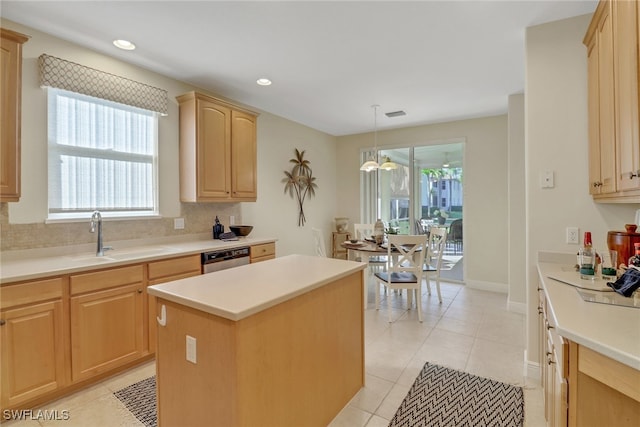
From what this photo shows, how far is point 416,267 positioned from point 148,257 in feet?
9.04

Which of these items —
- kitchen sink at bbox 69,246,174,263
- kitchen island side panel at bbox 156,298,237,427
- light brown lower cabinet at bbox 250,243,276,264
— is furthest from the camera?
light brown lower cabinet at bbox 250,243,276,264

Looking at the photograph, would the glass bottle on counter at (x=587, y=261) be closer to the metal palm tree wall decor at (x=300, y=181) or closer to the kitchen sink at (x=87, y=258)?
the kitchen sink at (x=87, y=258)

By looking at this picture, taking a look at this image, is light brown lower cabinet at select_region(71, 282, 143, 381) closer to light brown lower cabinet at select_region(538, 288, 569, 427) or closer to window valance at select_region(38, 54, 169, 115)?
window valance at select_region(38, 54, 169, 115)

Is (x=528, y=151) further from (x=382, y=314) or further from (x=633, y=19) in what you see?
(x=382, y=314)

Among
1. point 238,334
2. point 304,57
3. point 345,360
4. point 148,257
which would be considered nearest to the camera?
point 238,334

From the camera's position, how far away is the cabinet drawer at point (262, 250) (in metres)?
3.47

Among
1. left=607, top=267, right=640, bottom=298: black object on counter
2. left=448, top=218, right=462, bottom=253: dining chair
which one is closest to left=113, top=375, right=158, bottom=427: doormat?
left=607, top=267, right=640, bottom=298: black object on counter

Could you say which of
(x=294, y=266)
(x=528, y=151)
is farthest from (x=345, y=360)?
(x=528, y=151)

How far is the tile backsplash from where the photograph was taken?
7.34 feet

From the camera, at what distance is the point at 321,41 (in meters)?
2.57

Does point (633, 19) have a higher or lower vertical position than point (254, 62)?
lower

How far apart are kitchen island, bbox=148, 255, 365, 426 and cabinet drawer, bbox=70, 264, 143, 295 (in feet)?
3.22

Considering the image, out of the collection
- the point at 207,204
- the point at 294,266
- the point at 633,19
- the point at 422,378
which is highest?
the point at 633,19

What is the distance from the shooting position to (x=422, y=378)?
92.2 inches
